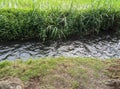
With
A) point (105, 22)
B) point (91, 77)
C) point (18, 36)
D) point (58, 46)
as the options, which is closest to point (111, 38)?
point (105, 22)

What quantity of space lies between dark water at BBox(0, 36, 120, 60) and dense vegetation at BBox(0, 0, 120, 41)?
0.29 meters

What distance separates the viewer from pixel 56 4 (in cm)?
802

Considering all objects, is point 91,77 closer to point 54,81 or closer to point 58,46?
point 54,81

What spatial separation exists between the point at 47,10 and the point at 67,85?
3.80m

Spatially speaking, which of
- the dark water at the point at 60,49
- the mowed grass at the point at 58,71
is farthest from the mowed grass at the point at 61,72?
the dark water at the point at 60,49

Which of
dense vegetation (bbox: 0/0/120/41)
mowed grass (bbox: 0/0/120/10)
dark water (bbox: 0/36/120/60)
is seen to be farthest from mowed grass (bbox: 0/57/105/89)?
mowed grass (bbox: 0/0/120/10)

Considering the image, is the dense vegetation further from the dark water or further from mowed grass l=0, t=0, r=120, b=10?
the dark water

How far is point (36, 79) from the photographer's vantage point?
4.15 m

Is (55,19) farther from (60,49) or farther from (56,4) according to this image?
(60,49)

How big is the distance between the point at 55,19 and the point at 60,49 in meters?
0.95

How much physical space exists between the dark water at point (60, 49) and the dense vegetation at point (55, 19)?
0.29 metres

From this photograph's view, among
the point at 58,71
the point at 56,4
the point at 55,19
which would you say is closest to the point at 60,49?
the point at 55,19

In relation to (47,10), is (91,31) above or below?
below

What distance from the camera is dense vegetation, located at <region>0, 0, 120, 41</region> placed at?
707 centimetres
